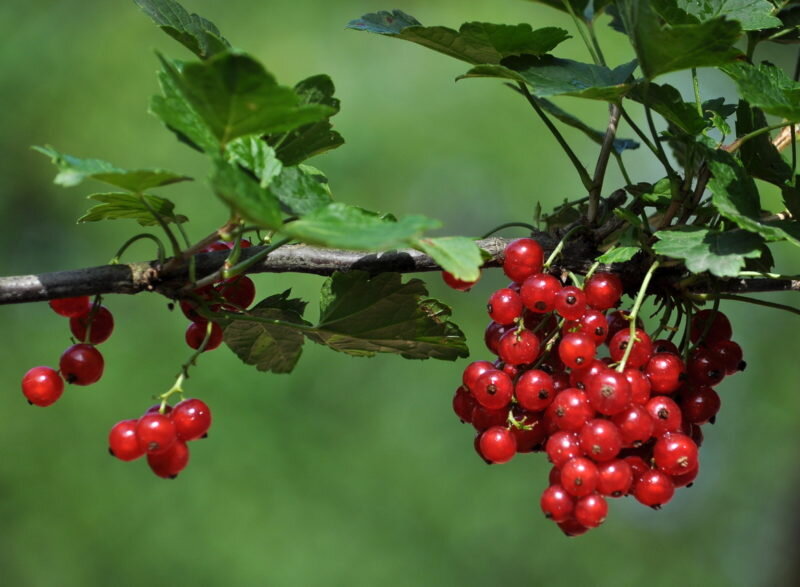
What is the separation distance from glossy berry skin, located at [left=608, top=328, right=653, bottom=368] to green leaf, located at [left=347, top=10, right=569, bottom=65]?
0.97 ft

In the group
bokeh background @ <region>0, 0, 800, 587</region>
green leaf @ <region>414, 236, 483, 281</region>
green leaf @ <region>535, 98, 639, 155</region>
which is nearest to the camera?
green leaf @ <region>414, 236, 483, 281</region>

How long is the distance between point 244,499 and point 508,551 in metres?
1.06

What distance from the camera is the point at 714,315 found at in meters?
0.96

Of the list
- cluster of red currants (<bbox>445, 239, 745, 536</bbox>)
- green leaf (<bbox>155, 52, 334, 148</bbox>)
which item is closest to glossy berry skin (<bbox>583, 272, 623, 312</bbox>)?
cluster of red currants (<bbox>445, 239, 745, 536</bbox>)

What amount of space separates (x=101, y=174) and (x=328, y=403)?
2.74 m

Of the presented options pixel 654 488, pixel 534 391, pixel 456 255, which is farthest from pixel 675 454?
pixel 456 255

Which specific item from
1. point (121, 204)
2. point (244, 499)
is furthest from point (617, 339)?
point (244, 499)

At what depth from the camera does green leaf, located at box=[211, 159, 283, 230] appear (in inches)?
24.7

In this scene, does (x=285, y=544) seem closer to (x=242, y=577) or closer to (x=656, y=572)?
(x=242, y=577)

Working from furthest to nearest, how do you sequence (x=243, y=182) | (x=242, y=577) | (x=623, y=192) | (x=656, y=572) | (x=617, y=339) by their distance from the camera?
(x=656, y=572), (x=242, y=577), (x=623, y=192), (x=617, y=339), (x=243, y=182)

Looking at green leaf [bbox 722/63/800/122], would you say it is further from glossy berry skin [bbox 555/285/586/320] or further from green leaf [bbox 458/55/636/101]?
glossy berry skin [bbox 555/285/586/320]

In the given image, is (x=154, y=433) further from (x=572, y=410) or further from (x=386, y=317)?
(x=572, y=410)

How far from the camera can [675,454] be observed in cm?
84

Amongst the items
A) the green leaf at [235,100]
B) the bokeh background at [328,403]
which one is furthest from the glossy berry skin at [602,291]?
the bokeh background at [328,403]
